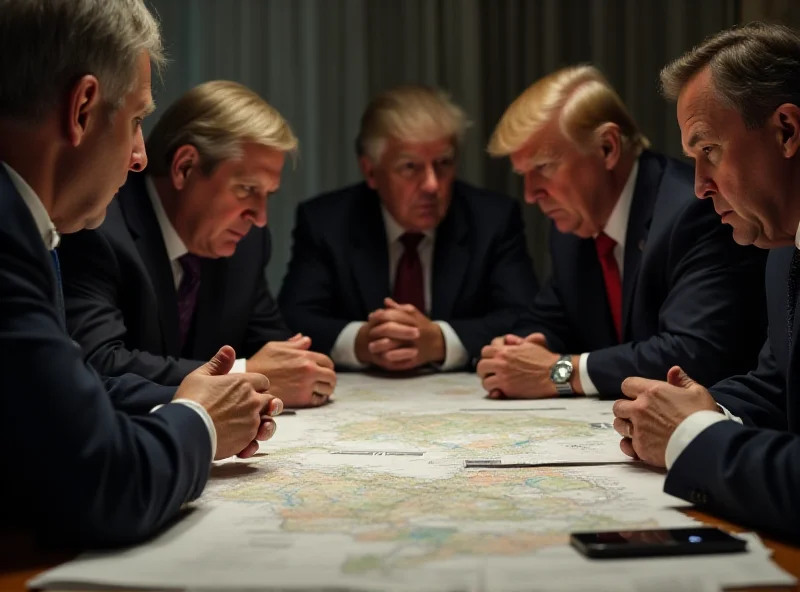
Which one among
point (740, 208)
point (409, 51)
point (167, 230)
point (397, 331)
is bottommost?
point (397, 331)

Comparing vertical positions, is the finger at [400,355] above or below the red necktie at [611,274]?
below

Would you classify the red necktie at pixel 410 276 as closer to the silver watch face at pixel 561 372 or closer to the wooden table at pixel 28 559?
the silver watch face at pixel 561 372

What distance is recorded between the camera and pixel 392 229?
162 inches

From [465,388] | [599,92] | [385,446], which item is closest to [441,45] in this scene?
[599,92]

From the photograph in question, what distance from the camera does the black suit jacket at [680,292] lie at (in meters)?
2.72

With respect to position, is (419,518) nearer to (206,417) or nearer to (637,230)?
(206,417)

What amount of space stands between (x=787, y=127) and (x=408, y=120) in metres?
2.31

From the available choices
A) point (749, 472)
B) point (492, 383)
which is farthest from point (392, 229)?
point (749, 472)

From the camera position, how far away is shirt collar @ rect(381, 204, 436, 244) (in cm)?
410

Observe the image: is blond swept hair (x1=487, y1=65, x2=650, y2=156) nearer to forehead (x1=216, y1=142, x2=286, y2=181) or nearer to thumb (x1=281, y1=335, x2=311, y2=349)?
forehead (x1=216, y1=142, x2=286, y2=181)

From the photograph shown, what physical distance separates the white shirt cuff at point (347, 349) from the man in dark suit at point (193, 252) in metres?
0.20

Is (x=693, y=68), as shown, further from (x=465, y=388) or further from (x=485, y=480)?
(x=465, y=388)

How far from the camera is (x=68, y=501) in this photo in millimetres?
1305

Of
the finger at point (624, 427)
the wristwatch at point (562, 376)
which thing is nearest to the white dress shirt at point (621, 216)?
the wristwatch at point (562, 376)
